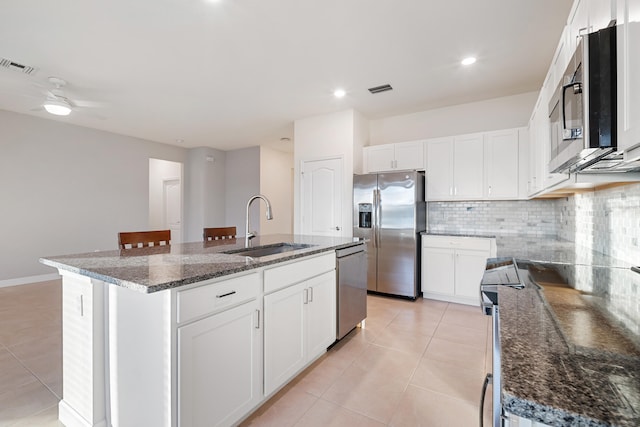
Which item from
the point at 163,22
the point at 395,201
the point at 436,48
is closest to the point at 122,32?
the point at 163,22

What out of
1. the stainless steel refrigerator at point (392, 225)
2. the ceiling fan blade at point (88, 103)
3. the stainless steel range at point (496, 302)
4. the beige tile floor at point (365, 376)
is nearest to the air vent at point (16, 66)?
the ceiling fan blade at point (88, 103)

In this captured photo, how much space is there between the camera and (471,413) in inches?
67.9

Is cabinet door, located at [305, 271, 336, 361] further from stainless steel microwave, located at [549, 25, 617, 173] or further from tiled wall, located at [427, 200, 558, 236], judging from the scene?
tiled wall, located at [427, 200, 558, 236]

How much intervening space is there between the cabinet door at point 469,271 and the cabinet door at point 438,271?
0.07 metres

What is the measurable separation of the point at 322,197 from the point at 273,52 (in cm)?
221

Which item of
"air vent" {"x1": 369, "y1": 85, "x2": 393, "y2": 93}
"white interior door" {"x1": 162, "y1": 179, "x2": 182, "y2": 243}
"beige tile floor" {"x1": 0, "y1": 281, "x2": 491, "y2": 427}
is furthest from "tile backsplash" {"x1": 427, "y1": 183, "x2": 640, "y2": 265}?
"white interior door" {"x1": 162, "y1": 179, "x2": 182, "y2": 243}

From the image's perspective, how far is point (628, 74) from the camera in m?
0.84

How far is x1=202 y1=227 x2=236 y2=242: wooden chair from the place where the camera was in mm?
3021

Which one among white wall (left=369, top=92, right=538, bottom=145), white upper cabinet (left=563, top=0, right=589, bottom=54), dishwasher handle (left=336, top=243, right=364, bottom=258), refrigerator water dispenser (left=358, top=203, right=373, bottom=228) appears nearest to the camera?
white upper cabinet (left=563, top=0, right=589, bottom=54)

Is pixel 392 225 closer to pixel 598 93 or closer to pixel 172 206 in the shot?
pixel 598 93

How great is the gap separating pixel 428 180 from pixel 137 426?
3.86 meters

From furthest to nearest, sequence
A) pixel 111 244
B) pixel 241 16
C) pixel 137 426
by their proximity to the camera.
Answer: pixel 111 244, pixel 241 16, pixel 137 426

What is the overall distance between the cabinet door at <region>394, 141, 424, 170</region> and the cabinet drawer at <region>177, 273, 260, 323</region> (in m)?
3.17

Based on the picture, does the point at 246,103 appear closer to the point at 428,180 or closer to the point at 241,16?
the point at 241,16
